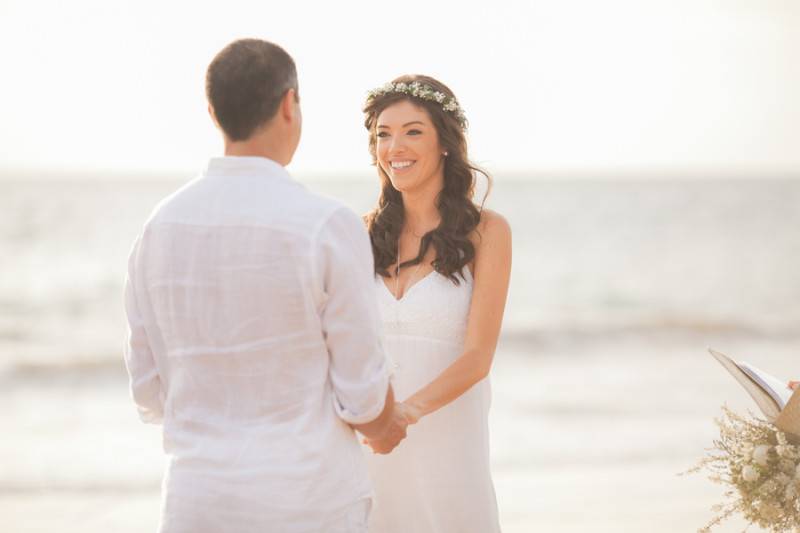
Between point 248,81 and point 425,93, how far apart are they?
1.64m

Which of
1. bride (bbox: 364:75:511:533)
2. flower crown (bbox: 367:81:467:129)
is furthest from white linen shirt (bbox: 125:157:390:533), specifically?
flower crown (bbox: 367:81:467:129)

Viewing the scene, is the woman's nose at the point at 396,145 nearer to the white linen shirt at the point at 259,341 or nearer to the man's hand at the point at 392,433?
the man's hand at the point at 392,433

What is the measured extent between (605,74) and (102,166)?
23.2m

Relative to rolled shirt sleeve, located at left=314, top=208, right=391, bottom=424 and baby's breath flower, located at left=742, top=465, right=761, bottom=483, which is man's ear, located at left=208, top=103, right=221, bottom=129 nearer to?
rolled shirt sleeve, located at left=314, top=208, right=391, bottom=424

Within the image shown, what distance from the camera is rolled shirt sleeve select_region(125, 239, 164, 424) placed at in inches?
111

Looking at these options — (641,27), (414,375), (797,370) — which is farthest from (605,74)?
(414,375)

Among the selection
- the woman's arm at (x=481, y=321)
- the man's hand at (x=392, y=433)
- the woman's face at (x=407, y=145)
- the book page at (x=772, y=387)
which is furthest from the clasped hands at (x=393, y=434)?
the woman's face at (x=407, y=145)

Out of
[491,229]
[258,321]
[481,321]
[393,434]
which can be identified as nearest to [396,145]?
[491,229]

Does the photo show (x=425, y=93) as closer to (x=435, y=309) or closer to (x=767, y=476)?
(x=435, y=309)

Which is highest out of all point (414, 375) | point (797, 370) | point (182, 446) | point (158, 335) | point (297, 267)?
point (297, 267)

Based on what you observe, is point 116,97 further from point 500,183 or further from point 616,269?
point 616,269

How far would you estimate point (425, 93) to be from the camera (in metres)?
4.23

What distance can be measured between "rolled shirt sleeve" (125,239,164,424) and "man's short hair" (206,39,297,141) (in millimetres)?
396

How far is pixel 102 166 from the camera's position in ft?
165
